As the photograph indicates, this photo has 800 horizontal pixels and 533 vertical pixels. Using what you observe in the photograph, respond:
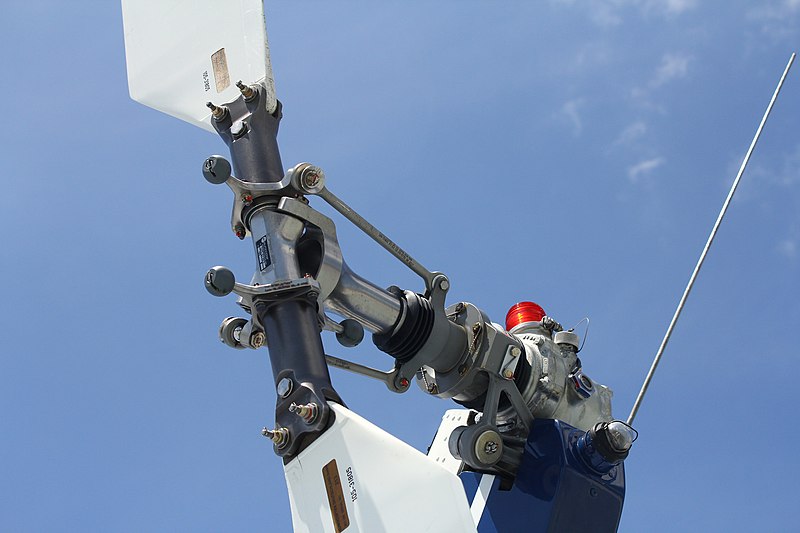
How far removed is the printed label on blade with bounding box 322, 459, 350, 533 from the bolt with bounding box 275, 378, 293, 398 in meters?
0.56

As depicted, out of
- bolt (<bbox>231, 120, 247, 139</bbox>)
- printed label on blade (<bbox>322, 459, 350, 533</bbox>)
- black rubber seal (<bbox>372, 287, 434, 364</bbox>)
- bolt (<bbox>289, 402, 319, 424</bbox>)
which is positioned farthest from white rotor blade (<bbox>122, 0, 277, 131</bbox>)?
printed label on blade (<bbox>322, 459, 350, 533</bbox>)

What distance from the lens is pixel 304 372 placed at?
21.9 ft

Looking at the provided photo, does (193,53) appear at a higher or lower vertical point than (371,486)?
higher

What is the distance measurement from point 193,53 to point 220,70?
0.39 m

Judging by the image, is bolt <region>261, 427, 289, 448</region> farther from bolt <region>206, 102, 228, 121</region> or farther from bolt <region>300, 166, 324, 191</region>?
bolt <region>206, 102, 228, 121</region>

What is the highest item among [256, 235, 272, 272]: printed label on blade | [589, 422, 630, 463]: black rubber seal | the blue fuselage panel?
[256, 235, 272, 272]: printed label on blade

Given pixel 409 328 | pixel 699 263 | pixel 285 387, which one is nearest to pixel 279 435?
pixel 285 387

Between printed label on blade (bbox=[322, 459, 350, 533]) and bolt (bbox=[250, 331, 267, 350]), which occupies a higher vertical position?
bolt (bbox=[250, 331, 267, 350])

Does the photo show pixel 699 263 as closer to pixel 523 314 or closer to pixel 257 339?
pixel 523 314

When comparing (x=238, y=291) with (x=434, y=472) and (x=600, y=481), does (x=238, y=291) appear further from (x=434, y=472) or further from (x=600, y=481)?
(x=600, y=481)

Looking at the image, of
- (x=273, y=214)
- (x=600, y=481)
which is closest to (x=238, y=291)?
(x=273, y=214)

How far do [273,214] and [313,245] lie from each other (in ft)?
1.24

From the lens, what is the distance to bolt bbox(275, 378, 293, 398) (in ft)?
21.8

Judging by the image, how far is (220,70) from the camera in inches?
315
